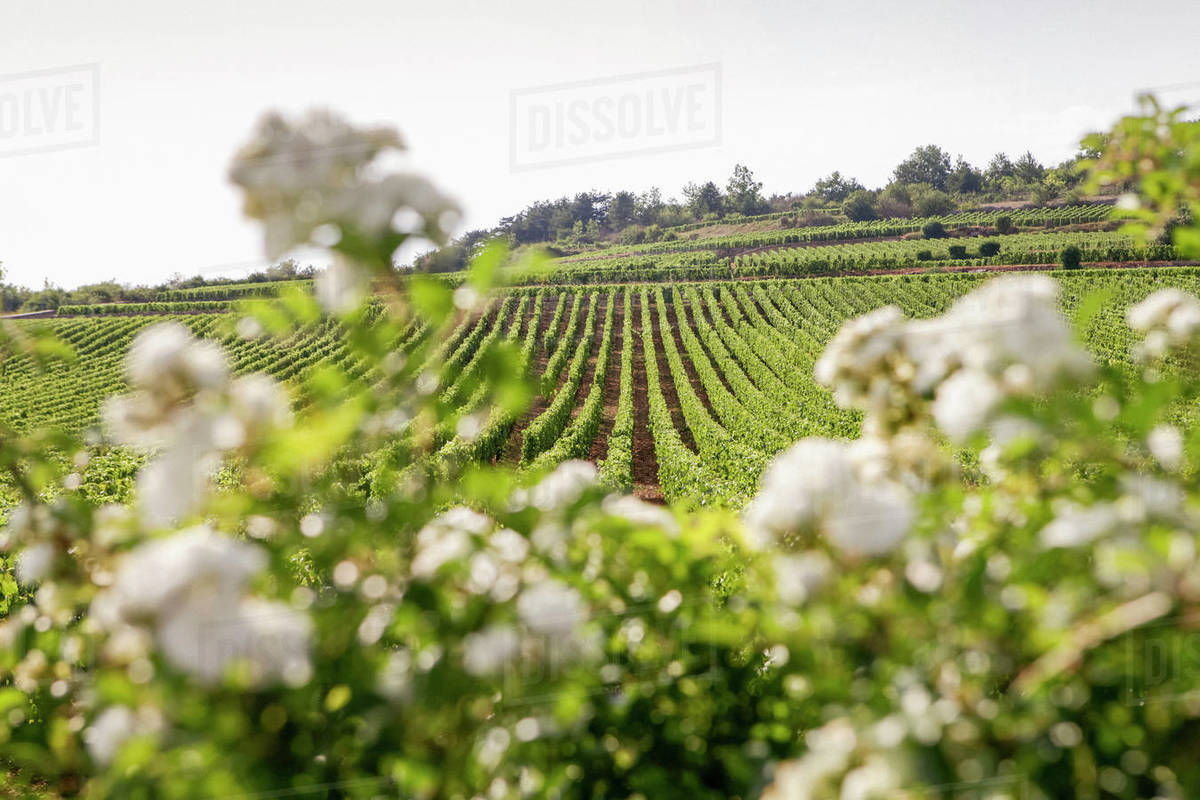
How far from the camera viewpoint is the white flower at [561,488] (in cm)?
113

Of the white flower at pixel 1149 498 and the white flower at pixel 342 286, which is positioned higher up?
the white flower at pixel 342 286

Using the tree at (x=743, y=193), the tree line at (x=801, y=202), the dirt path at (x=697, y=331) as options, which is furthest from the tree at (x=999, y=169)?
the dirt path at (x=697, y=331)

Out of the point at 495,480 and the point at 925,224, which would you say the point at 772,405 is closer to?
the point at 495,480

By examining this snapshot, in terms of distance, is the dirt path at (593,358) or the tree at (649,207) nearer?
the dirt path at (593,358)

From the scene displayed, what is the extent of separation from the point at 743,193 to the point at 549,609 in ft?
339

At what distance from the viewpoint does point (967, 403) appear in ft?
3.20

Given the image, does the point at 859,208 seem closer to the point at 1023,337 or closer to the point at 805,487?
the point at 1023,337

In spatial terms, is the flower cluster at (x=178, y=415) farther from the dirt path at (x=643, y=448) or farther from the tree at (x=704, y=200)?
the tree at (x=704, y=200)

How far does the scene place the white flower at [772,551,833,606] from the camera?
93 centimetres

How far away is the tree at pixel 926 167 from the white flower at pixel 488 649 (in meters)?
102

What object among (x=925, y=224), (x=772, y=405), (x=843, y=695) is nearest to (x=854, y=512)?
(x=843, y=695)

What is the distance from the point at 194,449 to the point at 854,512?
963 mm

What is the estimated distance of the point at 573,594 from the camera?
1027mm

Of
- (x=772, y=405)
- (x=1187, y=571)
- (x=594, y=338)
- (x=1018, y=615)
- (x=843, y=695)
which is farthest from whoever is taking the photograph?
(x=594, y=338)
